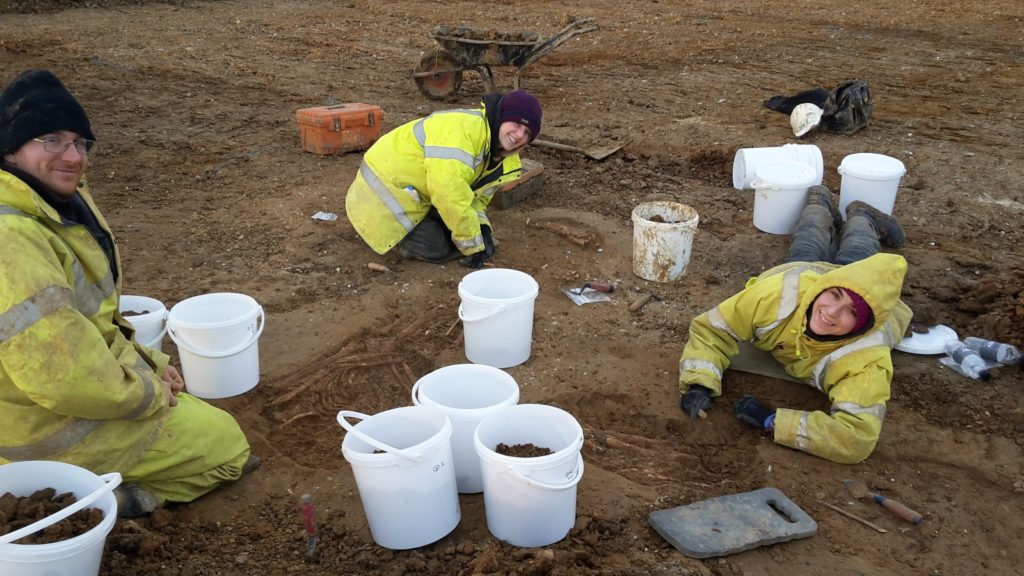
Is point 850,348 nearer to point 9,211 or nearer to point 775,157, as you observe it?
point 775,157

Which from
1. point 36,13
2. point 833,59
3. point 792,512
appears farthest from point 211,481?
point 36,13

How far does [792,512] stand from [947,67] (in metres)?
9.61

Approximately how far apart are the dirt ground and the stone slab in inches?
2.5

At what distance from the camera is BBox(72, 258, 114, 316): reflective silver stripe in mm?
2732

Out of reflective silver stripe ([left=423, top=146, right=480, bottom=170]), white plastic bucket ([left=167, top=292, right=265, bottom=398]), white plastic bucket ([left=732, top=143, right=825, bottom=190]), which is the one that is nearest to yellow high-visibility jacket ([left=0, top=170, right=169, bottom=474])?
white plastic bucket ([left=167, top=292, right=265, bottom=398])

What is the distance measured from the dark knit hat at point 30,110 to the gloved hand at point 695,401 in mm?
2950

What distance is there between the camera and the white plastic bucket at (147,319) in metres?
3.83

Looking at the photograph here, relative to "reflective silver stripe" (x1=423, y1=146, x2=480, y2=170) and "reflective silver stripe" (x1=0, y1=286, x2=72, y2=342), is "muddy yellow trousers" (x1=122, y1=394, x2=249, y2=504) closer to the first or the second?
"reflective silver stripe" (x1=0, y1=286, x2=72, y2=342)

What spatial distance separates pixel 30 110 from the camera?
2.51 meters

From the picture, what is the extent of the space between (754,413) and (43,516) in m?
3.01

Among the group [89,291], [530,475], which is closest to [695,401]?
[530,475]

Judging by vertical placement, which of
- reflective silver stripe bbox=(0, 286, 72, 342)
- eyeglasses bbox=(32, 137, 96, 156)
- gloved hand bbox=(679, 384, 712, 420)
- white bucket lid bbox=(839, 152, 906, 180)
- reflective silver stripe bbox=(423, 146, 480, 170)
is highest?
eyeglasses bbox=(32, 137, 96, 156)

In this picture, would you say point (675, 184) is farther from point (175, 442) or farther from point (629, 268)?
point (175, 442)

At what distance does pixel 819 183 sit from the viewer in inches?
234
